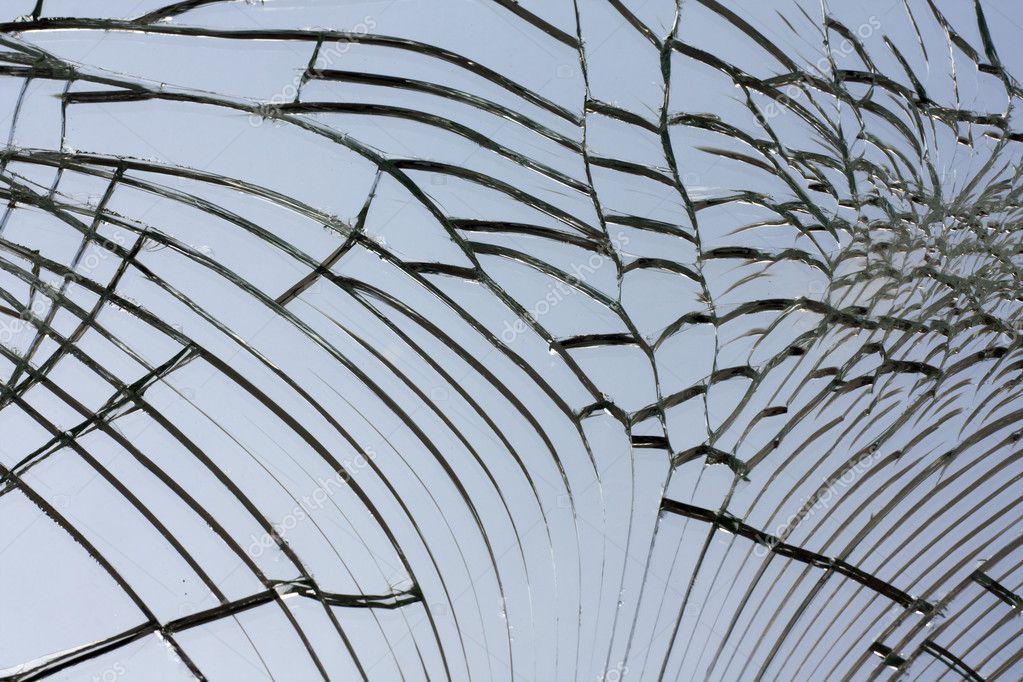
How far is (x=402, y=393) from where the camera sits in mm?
7598

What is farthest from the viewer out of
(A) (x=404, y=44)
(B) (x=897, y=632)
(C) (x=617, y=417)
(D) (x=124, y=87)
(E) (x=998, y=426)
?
(E) (x=998, y=426)

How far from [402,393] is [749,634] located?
375 cm

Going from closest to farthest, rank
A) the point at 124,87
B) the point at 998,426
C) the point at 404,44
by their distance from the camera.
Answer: the point at 124,87 → the point at 404,44 → the point at 998,426

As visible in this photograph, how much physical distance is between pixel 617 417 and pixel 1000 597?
4247 mm

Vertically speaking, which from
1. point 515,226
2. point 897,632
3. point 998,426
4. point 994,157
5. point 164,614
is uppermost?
point 994,157

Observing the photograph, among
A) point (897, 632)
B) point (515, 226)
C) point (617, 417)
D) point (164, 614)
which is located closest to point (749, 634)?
point (897, 632)

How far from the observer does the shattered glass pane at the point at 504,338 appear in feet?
22.8

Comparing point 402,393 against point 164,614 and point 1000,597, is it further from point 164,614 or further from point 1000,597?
point 1000,597

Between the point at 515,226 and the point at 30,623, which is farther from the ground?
the point at 515,226

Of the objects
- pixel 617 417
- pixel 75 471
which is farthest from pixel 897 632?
pixel 75 471

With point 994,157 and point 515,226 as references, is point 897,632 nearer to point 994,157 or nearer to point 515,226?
point 994,157

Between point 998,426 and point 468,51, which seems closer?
point 468,51

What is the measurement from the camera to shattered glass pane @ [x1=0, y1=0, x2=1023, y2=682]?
6961mm

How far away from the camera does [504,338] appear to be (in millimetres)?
7797
